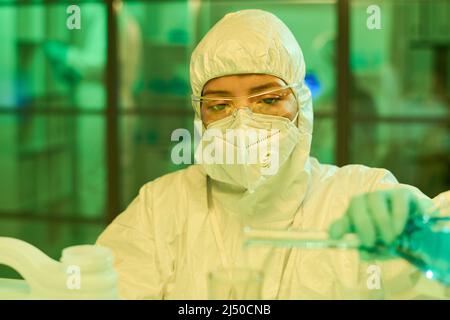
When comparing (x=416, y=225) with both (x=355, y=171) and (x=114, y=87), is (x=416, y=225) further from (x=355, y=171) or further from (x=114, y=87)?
(x=114, y=87)

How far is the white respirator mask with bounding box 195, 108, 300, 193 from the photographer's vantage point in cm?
140

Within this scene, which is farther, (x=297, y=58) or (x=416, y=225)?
(x=297, y=58)

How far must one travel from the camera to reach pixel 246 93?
143cm

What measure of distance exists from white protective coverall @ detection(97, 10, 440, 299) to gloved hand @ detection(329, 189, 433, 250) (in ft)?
1.14

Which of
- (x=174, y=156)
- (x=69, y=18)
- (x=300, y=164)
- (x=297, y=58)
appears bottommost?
(x=174, y=156)

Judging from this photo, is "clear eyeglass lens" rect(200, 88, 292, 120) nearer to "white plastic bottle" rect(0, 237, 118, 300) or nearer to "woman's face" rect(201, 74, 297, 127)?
"woman's face" rect(201, 74, 297, 127)

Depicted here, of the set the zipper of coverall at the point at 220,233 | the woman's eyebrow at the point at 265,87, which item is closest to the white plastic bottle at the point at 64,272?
the zipper of coverall at the point at 220,233

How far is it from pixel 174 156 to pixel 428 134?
128 centimetres

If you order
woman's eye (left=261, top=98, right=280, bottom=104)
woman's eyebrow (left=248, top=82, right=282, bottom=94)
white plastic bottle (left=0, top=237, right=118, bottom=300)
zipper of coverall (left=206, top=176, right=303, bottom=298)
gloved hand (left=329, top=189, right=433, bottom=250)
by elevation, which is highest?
woman's eyebrow (left=248, top=82, right=282, bottom=94)

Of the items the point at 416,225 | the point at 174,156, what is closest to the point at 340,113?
the point at 174,156

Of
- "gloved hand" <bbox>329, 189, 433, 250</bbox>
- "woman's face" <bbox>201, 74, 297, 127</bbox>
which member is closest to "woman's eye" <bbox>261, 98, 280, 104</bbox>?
"woman's face" <bbox>201, 74, 297, 127</bbox>

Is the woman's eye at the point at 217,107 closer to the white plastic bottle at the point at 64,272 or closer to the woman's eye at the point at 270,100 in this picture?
the woman's eye at the point at 270,100

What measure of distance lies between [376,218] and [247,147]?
49 cm

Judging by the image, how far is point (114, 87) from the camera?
334cm
